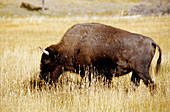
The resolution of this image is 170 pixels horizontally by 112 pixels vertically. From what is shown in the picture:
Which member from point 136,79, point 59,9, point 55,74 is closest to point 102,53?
point 136,79

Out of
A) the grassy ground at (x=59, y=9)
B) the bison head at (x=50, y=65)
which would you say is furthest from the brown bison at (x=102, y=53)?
the grassy ground at (x=59, y=9)

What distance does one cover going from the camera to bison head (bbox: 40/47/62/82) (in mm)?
5570

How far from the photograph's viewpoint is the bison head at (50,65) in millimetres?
Result: 5570

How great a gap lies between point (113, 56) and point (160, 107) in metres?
1.60

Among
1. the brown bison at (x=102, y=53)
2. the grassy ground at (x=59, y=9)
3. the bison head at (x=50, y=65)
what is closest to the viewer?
the brown bison at (x=102, y=53)

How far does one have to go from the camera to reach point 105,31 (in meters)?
5.41

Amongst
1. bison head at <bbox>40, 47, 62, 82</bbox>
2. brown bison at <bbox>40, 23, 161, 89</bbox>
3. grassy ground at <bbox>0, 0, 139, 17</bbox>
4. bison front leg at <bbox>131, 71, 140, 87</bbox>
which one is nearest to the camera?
brown bison at <bbox>40, 23, 161, 89</bbox>

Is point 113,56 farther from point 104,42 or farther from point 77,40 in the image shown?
point 77,40

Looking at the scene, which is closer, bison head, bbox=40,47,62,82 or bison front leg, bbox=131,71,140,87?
bison front leg, bbox=131,71,140,87

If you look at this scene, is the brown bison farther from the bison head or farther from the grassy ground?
the grassy ground

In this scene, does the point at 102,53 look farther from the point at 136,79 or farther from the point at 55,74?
the point at 55,74

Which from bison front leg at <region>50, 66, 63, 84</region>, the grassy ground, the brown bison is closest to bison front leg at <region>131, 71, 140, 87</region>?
the brown bison

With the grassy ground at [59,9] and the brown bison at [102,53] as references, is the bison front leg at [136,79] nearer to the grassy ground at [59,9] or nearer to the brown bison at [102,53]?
the brown bison at [102,53]

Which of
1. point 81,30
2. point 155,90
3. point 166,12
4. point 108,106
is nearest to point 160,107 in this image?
point 155,90
